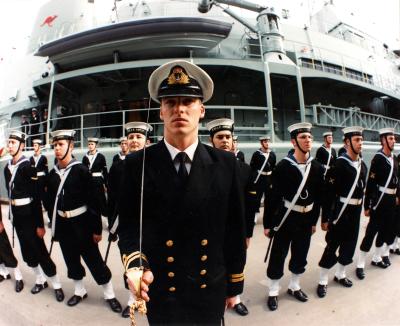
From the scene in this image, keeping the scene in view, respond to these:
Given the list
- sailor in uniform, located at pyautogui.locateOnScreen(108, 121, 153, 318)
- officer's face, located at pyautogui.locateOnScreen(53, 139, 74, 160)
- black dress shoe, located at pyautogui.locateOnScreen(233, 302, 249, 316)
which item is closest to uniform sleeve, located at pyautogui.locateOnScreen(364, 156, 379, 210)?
black dress shoe, located at pyautogui.locateOnScreen(233, 302, 249, 316)

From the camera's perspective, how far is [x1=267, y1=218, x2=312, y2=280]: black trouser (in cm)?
262

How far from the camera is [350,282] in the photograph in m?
2.86

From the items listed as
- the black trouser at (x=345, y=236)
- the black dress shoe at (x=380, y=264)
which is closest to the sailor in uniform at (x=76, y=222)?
the black trouser at (x=345, y=236)

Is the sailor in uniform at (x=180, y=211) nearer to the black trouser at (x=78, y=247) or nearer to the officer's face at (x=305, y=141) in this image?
the black trouser at (x=78, y=247)

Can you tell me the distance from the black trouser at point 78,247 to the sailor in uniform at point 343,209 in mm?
2535

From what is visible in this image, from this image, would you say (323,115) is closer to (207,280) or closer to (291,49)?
(291,49)

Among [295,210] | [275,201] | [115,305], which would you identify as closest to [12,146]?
[115,305]

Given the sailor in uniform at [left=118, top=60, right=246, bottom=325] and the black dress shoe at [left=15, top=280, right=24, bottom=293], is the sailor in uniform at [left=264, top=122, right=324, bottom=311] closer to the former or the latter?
the sailor in uniform at [left=118, top=60, right=246, bottom=325]

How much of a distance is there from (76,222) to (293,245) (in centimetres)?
240

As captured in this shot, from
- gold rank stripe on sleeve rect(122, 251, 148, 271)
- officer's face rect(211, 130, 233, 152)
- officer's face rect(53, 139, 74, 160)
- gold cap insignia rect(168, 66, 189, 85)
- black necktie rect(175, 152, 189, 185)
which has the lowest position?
gold rank stripe on sleeve rect(122, 251, 148, 271)

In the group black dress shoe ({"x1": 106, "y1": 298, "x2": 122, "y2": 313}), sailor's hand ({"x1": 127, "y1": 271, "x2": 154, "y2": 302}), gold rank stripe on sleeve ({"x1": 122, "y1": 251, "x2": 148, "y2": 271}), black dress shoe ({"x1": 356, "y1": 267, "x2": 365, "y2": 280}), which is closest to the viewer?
sailor's hand ({"x1": 127, "y1": 271, "x2": 154, "y2": 302})

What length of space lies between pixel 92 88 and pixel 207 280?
10397 mm

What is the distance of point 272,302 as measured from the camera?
252 centimetres

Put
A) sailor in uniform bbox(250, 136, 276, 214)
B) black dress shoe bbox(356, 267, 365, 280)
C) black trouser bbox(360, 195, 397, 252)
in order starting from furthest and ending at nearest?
sailor in uniform bbox(250, 136, 276, 214) < black trouser bbox(360, 195, 397, 252) < black dress shoe bbox(356, 267, 365, 280)
